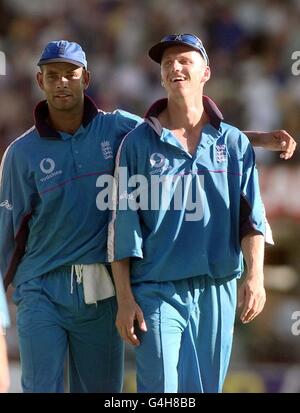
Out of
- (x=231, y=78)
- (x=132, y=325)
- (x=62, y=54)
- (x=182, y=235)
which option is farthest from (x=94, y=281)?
(x=231, y=78)

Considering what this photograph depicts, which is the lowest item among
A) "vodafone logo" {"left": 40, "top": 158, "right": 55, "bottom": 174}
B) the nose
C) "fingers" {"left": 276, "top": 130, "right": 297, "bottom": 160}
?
"vodafone logo" {"left": 40, "top": 158, "right": 55, "bottom": 174}

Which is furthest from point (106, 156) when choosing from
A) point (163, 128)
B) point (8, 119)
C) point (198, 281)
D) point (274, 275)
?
point (8, 119)

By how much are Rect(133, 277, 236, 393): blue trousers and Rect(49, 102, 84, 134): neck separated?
0.91m

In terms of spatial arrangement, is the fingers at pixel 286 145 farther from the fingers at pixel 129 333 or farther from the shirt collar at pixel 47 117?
the fingers at pixel 129 333

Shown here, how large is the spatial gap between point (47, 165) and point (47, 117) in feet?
0.87

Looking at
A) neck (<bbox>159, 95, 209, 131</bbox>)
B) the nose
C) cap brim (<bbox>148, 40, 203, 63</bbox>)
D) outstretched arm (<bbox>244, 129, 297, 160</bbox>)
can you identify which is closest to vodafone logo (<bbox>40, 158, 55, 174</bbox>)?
the nose

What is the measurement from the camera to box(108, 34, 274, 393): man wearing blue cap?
18.8ft

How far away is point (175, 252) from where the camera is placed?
19.0 ft

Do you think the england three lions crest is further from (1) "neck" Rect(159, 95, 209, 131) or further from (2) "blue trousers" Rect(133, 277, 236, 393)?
(2) "blue trousers" Rect(133, 277, 236, 393)

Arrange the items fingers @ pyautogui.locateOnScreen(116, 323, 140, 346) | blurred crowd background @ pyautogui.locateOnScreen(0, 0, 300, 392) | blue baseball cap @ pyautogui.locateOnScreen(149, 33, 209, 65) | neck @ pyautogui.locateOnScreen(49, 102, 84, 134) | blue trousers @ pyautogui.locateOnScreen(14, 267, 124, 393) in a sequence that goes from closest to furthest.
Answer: fingers @ pyautogui.locateOnScreen(116, 323, 140, 346) → blue baseball cap @ pyautogui.locateOnScreen(149, 33, 209, 65) → blue trousers @ pyautogui.locateOnScreen(14, 267, 124, 393) → neck @ pyautogui.locateOnScreen(49, 102, 84, 134) → blurred crowd background @ pyautogui.locateOnScreen(0, 0, 300, 392)

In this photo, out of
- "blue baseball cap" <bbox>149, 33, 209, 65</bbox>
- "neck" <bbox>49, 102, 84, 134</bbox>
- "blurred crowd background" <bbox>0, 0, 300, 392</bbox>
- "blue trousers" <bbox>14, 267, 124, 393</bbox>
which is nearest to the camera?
"blue baseball cap" <bbox>149, 33, 209, 65</bbox>

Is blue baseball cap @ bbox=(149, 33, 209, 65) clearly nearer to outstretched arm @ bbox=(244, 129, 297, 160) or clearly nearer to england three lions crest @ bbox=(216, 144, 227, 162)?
england three lions crest @ bbox=(216, 144, 227, 162)

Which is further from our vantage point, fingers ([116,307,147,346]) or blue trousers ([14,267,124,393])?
blue trousers ([14,267,124,393])

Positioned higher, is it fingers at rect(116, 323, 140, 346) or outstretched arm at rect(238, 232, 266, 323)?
outstretched arm at rect(238, 232, 266, 323)
